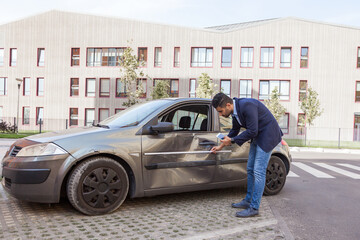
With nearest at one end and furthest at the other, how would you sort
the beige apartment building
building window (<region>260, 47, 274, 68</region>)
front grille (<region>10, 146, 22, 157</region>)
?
front grille (<region>10, 146, 22, 157</region>)
the beige apartment building
building window (<region>260, 47, 274, 68</region>)

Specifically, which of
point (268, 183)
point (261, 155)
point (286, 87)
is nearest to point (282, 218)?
point (261, 155)

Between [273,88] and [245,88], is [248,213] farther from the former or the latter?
[273,88]

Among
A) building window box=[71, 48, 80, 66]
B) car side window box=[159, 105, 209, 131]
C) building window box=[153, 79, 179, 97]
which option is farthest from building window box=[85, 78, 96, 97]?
car side window box=[159, 105, 209, 131]

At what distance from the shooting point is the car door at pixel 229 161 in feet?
15.4

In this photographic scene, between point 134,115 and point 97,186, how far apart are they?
45.9 inches

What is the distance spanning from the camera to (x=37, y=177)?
11.8 feet

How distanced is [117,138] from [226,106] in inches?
57.6

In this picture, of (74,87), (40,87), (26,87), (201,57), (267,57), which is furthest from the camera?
(26,87)

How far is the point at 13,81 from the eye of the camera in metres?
34.3

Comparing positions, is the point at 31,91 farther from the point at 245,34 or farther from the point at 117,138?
the point at 117,138

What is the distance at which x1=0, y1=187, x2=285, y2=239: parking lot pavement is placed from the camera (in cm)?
329

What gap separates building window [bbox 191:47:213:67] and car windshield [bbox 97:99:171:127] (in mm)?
27161

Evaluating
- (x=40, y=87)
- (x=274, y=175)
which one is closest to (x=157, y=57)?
(x=40, y=87)

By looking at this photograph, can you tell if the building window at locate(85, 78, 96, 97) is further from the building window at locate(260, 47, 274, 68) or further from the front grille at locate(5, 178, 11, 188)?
the front grille at locate(5, 178, 11, 188)
